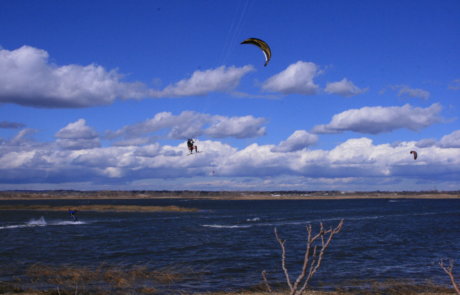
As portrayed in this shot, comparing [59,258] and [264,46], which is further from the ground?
[264,46]

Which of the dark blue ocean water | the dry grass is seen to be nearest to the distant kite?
the dry grass

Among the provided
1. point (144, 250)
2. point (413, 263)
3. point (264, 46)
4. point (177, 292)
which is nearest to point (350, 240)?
point (413, 263)

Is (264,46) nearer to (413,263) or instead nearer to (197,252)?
(413,263)

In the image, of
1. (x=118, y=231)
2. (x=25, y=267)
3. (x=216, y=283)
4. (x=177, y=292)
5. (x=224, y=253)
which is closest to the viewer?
(x=177, y=292)

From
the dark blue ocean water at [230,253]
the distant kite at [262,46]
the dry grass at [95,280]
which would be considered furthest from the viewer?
the dark blue ocean water at [230,253]

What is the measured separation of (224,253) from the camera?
39.8 m

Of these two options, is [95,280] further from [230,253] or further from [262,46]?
[262,46]

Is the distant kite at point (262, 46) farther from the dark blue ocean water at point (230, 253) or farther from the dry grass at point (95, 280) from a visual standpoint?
the dark blue ocean water at point (230, 253)

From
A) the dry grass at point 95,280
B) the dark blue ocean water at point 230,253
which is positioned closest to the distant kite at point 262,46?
the dry grass at point 95,280

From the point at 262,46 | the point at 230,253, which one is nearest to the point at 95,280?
the point at 230,253

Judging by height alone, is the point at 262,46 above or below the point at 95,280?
above

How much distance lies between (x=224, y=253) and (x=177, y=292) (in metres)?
16.0

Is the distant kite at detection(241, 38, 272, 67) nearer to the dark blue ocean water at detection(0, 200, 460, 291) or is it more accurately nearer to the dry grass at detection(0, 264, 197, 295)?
the dry grass at detection(0, 264, 197, 295)

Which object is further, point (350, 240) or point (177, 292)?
point (350, 240)
